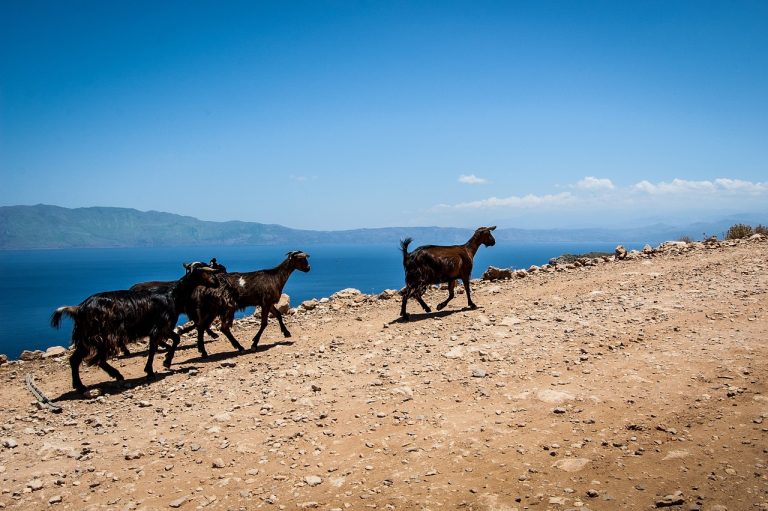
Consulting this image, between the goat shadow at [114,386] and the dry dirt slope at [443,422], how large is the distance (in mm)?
68

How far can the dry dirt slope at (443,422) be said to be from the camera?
4.75 m

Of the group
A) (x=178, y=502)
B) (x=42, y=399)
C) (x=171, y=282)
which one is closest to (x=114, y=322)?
(x=42, y=399)

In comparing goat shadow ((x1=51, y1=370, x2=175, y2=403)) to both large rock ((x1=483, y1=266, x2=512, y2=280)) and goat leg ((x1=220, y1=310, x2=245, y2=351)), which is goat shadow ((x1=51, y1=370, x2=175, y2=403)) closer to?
goat leg ((x1=220, y1=310, x2=245, y2=351))

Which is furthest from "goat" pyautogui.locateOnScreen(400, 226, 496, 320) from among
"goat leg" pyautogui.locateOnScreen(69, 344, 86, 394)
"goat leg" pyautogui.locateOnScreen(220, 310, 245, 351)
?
"goat leg" pyautogui.locateOnScreen(69, 344, 86, 394)

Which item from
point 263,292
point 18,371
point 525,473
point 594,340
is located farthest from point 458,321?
point 18,371

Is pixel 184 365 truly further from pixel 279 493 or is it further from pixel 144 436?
pixel 279 493

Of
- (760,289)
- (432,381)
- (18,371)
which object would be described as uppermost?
(760,289)

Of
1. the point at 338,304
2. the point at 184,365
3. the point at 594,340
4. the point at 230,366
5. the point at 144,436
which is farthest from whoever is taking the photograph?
the point at 338,304

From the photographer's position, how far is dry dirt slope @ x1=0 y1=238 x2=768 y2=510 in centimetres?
475

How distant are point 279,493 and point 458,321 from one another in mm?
7129

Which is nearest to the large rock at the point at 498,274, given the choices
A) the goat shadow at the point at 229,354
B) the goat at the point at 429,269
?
the goat at the point at 429,269

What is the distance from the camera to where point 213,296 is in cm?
1089

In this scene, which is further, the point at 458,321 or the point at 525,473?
the point at 458,321

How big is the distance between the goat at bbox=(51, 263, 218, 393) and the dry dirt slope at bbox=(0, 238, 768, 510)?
28.7 inches
